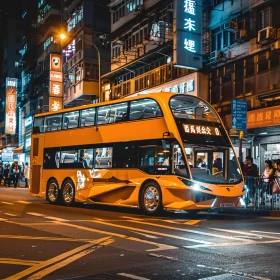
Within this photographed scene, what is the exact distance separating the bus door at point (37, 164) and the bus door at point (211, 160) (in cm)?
876

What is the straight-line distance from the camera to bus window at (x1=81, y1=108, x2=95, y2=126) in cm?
1958

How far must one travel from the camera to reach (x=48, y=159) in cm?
2188

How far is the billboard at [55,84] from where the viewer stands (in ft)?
139

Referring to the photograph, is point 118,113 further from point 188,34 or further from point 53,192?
point 188,34

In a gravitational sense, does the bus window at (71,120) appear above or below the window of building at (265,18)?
below

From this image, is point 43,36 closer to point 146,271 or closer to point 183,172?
point 183,172

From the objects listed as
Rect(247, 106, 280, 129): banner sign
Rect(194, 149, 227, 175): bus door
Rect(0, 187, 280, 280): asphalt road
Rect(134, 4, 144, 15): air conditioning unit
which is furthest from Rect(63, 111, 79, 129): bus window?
Rect(134, 4, 144, 15): air conditioning unit

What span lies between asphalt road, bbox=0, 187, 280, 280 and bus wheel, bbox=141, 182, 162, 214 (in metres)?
1.26

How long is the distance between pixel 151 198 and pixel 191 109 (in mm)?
3285

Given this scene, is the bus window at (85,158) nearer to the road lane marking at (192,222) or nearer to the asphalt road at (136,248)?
the asphalt road at (136,248)

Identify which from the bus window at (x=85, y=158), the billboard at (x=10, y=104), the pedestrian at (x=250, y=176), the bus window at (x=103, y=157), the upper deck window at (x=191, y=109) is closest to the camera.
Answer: the upper deck window at (x=191, y=109)

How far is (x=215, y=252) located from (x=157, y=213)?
7.22 m

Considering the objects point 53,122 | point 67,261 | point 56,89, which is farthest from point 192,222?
point 56,89

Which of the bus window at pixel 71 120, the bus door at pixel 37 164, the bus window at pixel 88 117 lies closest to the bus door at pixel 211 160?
the bus window at pixel 88 117
